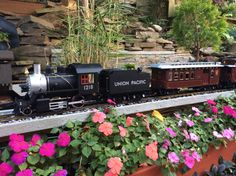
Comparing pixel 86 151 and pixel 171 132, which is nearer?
pixel 86 151

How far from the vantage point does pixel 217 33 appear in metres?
5.08

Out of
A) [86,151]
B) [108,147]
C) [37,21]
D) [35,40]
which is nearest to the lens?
[86,151]

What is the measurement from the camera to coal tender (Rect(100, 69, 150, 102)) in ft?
10.1

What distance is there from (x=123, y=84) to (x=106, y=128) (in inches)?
35.8

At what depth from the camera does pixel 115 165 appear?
214 cm

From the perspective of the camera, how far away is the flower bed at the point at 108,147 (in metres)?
2.11

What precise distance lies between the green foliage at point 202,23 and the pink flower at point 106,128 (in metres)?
3.36

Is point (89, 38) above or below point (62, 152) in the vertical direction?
above

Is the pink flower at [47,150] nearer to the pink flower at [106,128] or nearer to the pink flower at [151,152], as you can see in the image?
the pink flower at [106,128]

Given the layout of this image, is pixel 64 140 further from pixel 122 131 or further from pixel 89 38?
pixel 89 38

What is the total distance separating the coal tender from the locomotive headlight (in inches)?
26.0

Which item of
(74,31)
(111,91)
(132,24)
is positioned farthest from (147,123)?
(132,24)

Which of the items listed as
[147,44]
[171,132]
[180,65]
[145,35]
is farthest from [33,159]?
[145,35]

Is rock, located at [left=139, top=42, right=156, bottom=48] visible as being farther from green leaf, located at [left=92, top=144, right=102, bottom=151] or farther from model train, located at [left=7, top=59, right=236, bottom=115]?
green leaf, located at [left=92, top=144, right=102, bottom=151]
